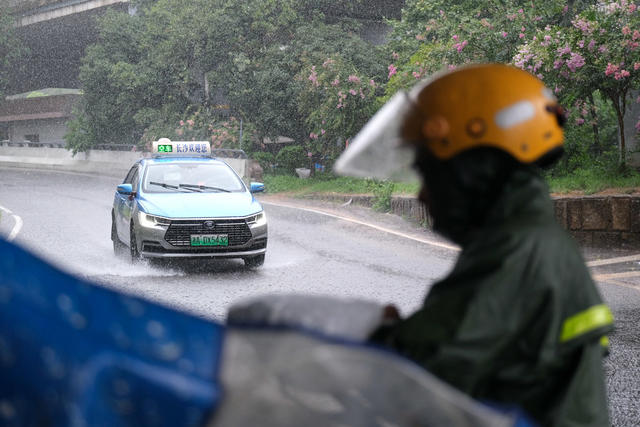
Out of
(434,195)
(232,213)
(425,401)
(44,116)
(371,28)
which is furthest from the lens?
(44,116)

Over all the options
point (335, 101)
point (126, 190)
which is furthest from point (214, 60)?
point (126, 190)

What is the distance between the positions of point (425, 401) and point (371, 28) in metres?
33.5

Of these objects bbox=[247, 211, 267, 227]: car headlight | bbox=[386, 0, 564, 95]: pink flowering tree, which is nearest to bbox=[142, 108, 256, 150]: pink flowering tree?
bbox=[386, 0, 564, 95]: pink flowering tree

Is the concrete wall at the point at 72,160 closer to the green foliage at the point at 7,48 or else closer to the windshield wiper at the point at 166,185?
the green foliage at the point at 7,48

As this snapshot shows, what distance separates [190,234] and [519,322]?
33.3 ft

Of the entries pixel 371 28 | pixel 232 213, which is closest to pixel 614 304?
pixel 232 213

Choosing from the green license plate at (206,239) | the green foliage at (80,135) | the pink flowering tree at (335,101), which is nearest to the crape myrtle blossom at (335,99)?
the pink flowering tree at (335,101)

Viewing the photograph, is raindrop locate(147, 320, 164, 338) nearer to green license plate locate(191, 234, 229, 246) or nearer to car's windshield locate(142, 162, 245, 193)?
green license plate locate(191, 234, 229, 246)

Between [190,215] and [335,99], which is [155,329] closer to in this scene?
[190,215]

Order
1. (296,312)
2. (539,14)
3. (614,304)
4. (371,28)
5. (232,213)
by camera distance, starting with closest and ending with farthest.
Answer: (296,312) < (614,304) < (232,213) < (539,14) < (371,28)

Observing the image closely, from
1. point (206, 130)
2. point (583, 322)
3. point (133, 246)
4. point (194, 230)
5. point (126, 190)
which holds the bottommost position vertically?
Answer: point (133, 246)

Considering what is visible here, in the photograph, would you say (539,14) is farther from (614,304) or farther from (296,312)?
(296,312)

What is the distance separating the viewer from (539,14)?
19.4 metres

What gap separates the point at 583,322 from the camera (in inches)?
60.2
